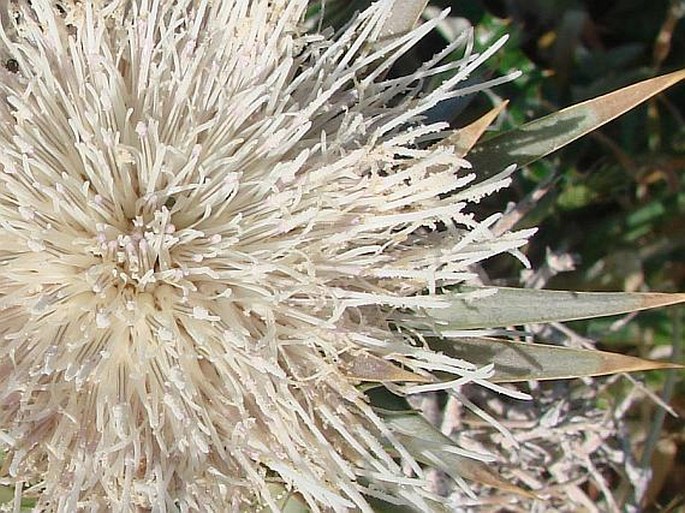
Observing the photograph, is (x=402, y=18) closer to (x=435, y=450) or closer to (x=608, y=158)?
(x=435, y=450)

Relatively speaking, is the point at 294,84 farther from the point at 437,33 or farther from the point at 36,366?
the point at 437,33

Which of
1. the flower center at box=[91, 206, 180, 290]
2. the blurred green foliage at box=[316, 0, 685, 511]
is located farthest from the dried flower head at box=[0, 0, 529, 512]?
the blurred green foliage at box=[316, 0, 685, 511]

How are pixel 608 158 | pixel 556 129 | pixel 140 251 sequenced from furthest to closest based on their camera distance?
pixel 608 158, pixel 556 129, pixel 140 251

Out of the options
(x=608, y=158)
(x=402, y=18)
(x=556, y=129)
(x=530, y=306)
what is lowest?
(x=608, y=158)

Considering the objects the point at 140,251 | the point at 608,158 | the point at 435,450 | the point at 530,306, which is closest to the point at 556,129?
the point at 530,306

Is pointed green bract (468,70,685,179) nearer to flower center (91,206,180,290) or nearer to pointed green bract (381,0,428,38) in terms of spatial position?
pointed green bract (381,0,428,38)

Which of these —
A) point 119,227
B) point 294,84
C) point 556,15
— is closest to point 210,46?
point 294,84

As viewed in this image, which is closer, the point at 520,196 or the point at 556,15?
the point at 520,196
